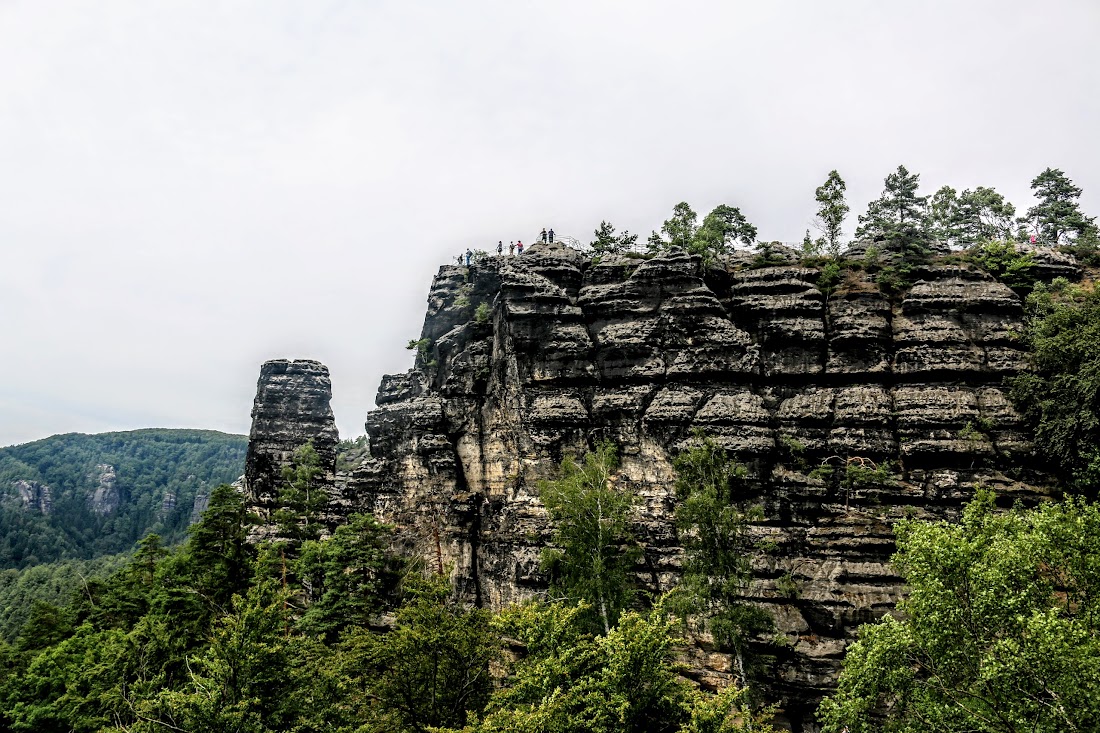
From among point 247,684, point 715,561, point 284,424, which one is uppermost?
point 284,424

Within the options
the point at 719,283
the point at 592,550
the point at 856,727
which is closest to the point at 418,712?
the point at 592,550

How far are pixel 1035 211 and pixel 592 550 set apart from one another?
177 ft

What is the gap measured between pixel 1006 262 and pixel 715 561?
93.5ft

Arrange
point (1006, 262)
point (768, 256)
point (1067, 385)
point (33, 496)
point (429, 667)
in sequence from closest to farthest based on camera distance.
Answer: point (429, 667) → point (1067, 385) → point (1006, 262) → point (768, 256) → point (33, 496)

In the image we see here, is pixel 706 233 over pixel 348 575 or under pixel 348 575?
over

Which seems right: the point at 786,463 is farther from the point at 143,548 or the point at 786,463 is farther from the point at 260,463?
the point at 260,463

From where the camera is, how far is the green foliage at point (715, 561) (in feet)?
91.4

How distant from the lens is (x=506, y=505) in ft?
135

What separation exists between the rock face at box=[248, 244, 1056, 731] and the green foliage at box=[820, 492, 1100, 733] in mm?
10142

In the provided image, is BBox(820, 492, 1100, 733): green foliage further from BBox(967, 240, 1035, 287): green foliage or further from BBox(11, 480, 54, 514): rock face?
BBox(11, 480, 54, 514): rock face

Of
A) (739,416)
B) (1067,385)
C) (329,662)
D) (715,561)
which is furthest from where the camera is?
(739,416)

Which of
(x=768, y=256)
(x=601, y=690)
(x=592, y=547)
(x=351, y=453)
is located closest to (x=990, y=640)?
(x=601, y=690)

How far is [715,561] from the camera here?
29.6 m

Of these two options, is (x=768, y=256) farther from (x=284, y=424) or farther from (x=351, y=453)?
(x=351, y=453)
